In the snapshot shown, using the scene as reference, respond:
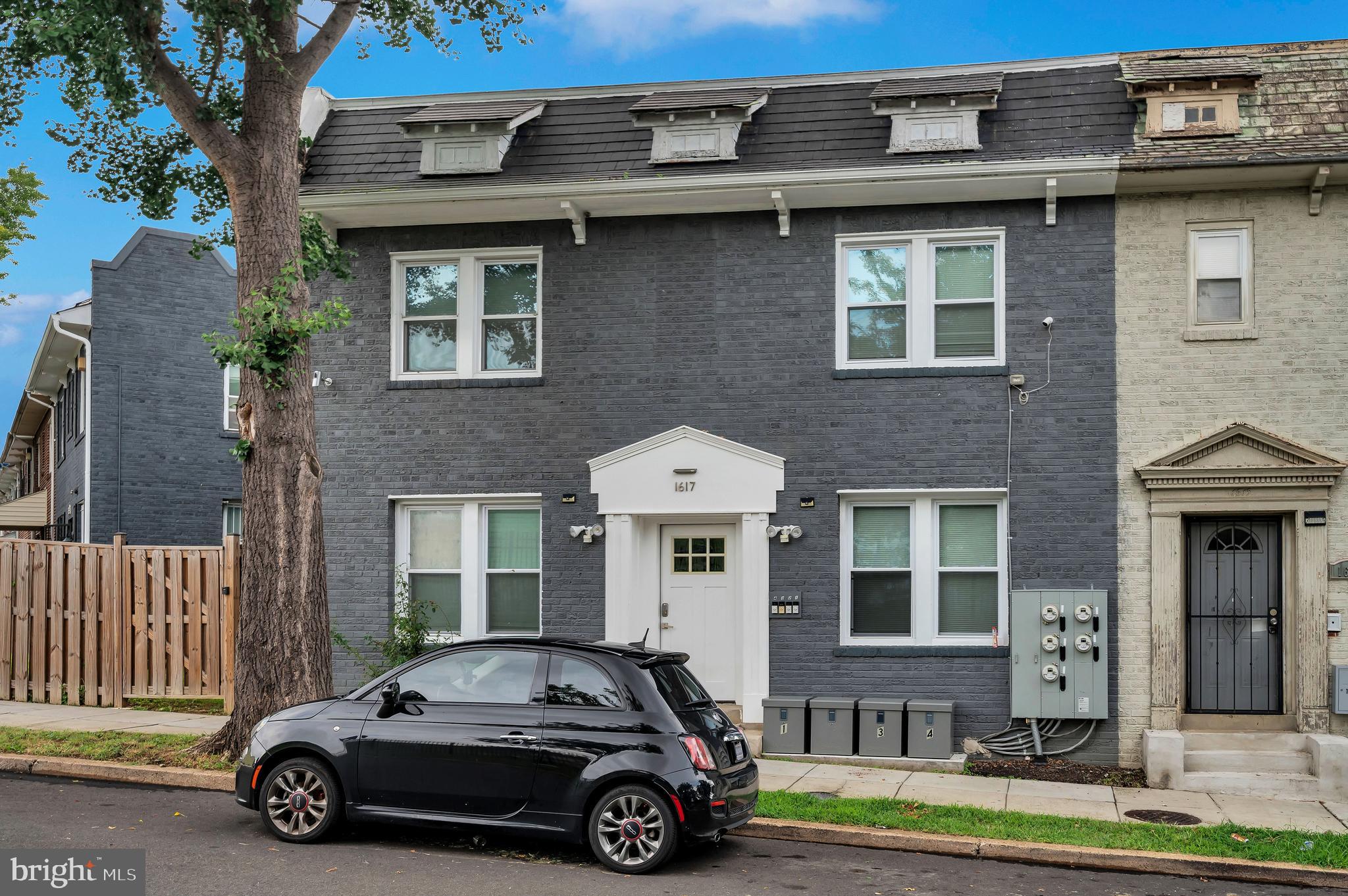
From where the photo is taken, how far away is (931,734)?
12633 millimetres

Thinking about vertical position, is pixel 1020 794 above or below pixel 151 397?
below

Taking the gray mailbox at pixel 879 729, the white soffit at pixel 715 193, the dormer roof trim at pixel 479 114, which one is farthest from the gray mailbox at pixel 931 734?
the dormer roof trim at pixel 479 114

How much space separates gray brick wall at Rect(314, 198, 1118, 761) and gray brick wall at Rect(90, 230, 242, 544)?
33.8 ft

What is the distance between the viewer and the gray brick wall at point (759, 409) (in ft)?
42.6

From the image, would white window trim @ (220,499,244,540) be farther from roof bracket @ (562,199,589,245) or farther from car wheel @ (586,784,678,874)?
car wheel @ (586,784,678,874)

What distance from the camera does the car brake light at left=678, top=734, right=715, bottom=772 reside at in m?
8.05

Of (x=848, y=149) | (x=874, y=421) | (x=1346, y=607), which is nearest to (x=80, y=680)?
(x=874, y=421)

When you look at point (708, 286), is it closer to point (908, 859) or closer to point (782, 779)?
point (782, 779)

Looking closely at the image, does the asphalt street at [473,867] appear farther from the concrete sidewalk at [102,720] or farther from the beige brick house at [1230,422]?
the beige brick house at [1230,422]

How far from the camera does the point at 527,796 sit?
8250 millimetres

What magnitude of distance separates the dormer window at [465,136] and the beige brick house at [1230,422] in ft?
22.2

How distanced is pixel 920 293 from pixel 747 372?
2.03 meters

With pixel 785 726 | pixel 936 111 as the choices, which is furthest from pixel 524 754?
pixel 936 111

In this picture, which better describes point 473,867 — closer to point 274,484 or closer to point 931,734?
point 274,484
